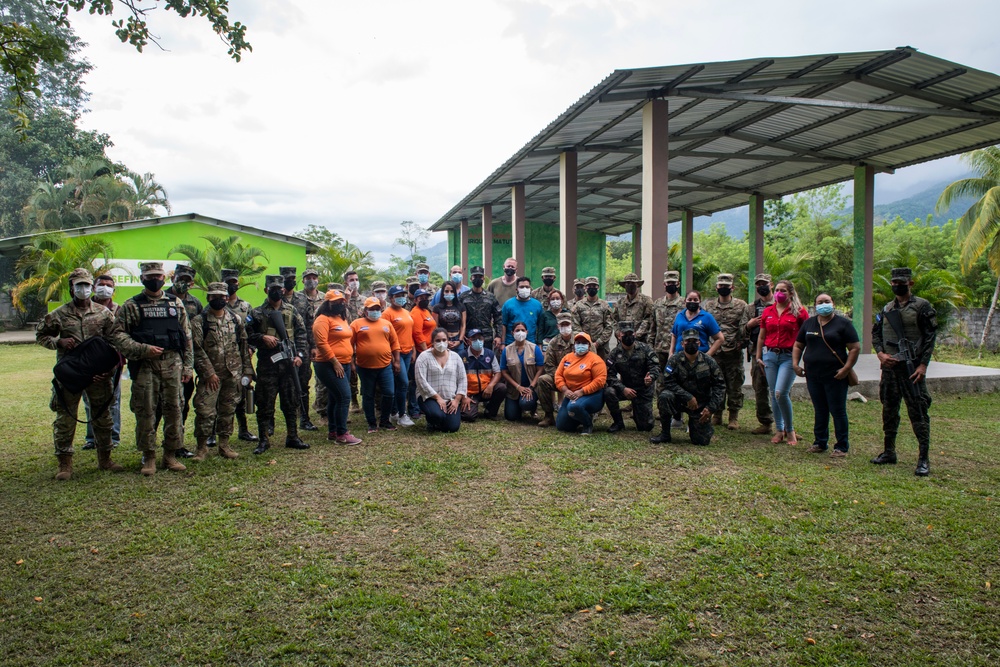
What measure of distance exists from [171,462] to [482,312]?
4.46 meters

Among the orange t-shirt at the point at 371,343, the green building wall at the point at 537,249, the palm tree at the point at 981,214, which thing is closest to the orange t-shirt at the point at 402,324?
the orange t-shirt at the point at 371,343

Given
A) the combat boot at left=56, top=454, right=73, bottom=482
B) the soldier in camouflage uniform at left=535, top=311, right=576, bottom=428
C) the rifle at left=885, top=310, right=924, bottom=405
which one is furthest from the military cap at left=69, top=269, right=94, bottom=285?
the rifle at left=885, top=310, right=924, bottom=405

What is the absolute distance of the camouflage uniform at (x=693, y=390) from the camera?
732cm

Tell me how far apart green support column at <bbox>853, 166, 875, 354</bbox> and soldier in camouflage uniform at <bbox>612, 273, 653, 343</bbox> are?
29.9 ft

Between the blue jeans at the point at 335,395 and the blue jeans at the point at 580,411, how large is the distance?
8.78 feet

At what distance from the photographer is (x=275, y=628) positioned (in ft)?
11.2

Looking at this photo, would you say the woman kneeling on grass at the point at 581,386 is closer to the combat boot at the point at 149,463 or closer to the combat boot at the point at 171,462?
the combat boot at the point at 171,462

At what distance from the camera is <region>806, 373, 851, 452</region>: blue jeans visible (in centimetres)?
674

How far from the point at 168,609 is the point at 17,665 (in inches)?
27.6

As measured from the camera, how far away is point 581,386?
8.11 m

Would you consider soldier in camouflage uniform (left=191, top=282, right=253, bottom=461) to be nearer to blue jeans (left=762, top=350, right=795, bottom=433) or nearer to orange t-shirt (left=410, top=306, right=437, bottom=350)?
orange t-shirt (left=410, top=306, right=437, bottom=350)

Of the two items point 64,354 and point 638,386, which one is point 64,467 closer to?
point 64,354

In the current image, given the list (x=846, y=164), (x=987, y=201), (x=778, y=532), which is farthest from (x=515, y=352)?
(x=987, y=201)

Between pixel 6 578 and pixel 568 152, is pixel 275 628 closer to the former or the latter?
pixel 6 578
